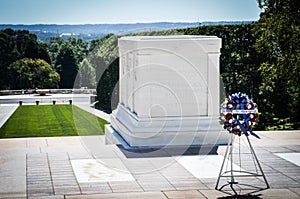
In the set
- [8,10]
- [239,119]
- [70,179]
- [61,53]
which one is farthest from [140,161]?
[8,10]

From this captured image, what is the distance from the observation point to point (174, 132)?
10.5 metres

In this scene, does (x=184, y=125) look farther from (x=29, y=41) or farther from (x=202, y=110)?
(x=29, y=41)

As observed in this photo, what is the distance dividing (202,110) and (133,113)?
1.23 meters

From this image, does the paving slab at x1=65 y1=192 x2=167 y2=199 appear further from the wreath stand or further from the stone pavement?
the wreath stand

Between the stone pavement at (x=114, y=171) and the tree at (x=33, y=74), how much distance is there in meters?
40.5

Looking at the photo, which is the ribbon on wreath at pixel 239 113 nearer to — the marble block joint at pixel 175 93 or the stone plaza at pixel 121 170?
the stone plaza at pixel 121 170

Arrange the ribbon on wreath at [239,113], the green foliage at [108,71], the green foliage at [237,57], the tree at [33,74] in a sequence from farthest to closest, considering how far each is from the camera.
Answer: the tree at [33,74] < the green foliage at [108,71] < the green foliage at [237,57] < the ribbon on wreath at [239,113]

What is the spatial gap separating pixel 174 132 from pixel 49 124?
1703 centimetres

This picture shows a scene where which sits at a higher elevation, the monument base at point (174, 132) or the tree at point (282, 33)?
the tree at point (282, 33)

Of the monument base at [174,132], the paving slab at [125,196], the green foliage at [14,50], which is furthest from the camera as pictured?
the green foliage at [14,50]

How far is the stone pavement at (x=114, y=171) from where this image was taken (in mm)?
7648

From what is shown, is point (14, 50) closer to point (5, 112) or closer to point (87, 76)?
point (87, 76)

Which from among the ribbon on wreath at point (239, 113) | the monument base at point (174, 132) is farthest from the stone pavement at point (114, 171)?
the ribbon on wreath at point (239, 113)

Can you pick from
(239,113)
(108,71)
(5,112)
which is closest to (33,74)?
(5,112)
